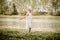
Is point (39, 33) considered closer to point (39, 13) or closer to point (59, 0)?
point (39, 13)

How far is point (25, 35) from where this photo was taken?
105 inches

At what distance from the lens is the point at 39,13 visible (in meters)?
2.69

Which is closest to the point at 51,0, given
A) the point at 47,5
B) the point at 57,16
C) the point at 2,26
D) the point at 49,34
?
the point at 47,5

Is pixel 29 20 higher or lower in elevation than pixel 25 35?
higher

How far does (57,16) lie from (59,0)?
25cm

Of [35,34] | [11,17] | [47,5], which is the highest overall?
[47,5]

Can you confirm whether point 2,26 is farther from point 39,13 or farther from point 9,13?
point 39,13

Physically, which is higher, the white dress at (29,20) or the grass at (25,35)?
the white dress at (29,20)

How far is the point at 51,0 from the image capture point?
8.75 feet

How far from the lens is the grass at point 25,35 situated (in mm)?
2635

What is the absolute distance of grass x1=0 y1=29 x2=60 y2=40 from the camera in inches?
104

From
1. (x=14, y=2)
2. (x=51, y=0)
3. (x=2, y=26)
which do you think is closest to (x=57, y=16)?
(x=51, y=0)

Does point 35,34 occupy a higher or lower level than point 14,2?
lower

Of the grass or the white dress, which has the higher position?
the white dress
